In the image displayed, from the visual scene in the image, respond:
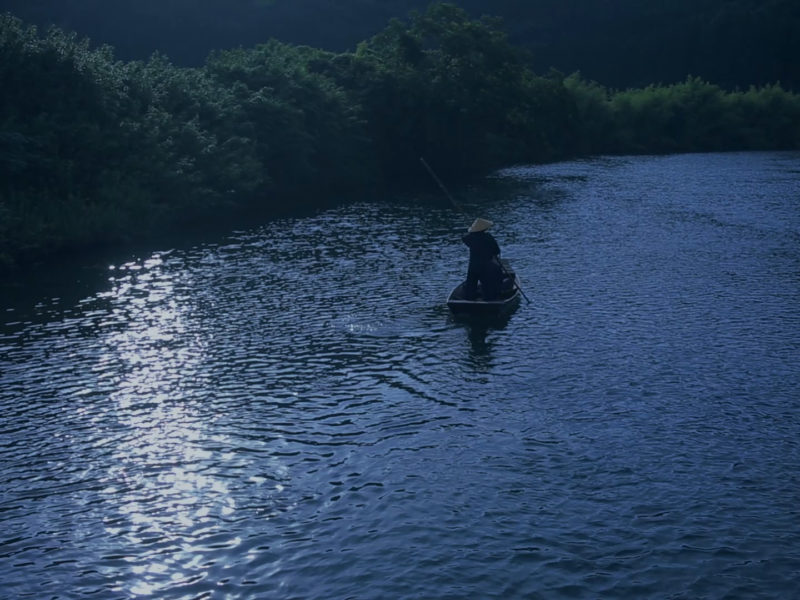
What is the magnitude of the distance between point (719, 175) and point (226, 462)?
5845 cm

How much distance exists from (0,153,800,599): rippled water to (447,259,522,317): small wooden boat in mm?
451

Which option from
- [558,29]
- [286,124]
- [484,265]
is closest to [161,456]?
[484,265]

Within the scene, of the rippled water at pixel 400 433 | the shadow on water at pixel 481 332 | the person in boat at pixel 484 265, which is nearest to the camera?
the rippled water at pixel 400 433

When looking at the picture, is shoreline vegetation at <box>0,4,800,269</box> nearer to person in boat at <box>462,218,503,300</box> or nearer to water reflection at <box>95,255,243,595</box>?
water reflection at <box>95,255,243,595</box>

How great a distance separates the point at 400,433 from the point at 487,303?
9255 mm

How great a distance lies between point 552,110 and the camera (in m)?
94.5

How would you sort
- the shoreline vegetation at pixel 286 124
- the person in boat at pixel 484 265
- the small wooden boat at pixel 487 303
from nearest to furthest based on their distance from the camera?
the small wooden boat at pixel 487 303 < the person in boat at pixel 484 265 < the shoreline vegetation at pixel 286 124

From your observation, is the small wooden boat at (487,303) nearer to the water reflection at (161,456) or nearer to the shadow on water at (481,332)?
the shadow on water at (481,332)

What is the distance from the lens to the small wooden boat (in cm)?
2792

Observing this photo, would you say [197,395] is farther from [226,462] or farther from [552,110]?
[552,110]

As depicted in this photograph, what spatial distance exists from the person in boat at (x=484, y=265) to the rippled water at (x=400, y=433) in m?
1.20

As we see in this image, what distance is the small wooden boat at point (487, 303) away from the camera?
2792cm

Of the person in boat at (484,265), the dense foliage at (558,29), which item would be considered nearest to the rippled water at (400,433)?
the person in boat at (484,265)

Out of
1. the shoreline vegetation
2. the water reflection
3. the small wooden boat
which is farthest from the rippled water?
the shoreline vegetation
